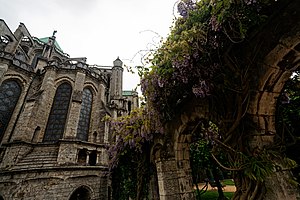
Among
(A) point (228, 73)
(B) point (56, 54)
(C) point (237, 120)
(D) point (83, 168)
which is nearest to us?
(C) point (237, 120)

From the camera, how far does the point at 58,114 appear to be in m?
13.3

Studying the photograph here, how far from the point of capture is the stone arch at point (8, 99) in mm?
12906

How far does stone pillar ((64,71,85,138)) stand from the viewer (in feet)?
40.3

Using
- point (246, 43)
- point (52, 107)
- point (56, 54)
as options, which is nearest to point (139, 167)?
point (246, 43)

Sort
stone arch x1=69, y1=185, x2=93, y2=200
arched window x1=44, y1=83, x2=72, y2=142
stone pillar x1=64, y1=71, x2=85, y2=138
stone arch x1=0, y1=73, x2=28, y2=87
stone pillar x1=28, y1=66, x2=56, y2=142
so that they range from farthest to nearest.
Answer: stone arch x1=0, y1=73, x2=28, y2=87, arched window x1=44, y1=83, x2=72, y2=142, stone pillar x1=64, y1=71, x2=85, y2=138, stone pillar x1=28, y1=66, x2=56, y2=142, stone arch x1=69, y1=185, x2=93, y2=200

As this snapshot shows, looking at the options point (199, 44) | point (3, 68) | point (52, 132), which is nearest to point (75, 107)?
point (52, 132)

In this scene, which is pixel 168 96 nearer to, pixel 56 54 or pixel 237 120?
pixel 237 120

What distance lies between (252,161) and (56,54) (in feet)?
93.4

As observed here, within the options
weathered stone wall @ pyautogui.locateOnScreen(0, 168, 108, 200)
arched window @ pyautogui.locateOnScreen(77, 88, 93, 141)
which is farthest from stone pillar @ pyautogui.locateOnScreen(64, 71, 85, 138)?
weathered stone wall @ pyautogui.locateOnScreen(0, 168, 108, 200)

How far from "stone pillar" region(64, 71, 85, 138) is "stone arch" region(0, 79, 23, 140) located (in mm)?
5218

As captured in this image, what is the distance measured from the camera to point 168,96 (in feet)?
10.1

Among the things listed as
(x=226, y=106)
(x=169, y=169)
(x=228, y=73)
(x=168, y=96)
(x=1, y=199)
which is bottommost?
(x=1, y=199)

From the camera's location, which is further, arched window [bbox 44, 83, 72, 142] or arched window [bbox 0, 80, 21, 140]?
arched window [bbox 0, 80, 21, 140]

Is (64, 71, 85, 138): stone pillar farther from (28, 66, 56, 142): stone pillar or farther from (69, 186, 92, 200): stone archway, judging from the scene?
(69, 186, 92, 200): stone archway
